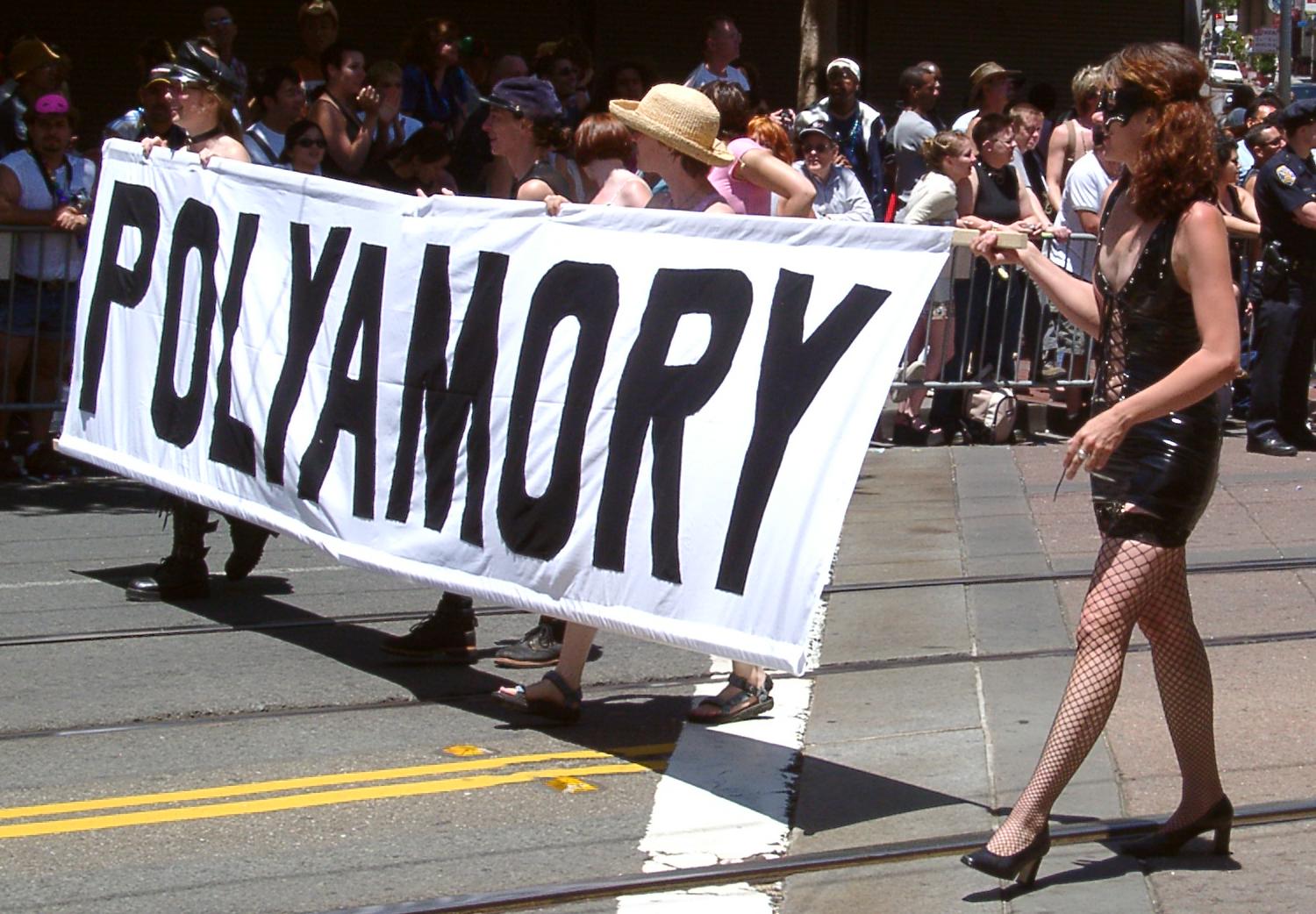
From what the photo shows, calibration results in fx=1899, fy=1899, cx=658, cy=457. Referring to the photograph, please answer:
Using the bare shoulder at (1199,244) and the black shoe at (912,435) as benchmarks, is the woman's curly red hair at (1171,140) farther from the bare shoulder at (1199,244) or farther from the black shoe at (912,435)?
the black shoe at (912,435)

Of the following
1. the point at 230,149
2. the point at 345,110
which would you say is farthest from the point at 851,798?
the point at 345,110

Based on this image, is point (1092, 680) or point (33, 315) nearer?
point (1092, 680)

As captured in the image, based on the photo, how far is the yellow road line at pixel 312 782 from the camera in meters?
5.19

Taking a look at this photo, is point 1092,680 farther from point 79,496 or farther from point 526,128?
point 79,496

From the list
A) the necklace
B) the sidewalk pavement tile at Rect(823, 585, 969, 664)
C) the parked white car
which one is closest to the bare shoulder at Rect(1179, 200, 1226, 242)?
the sidewalk pavement tile at Rect(823, 585, 969, 664)

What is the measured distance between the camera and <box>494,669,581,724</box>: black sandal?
593 centimetres

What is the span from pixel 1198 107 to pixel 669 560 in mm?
1890

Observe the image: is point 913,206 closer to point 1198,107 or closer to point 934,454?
point 934,454

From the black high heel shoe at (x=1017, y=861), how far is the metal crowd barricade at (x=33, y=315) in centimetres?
740

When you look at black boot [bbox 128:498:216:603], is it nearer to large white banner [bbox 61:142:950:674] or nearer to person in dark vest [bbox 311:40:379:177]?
large white banner [bbox 61:142:950:674]

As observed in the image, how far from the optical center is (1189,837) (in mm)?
4684

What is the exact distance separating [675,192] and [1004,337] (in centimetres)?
630

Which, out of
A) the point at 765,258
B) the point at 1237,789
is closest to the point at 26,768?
the point at 765,258

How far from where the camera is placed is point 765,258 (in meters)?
5.25
